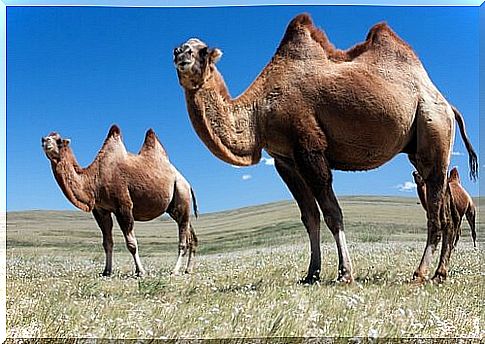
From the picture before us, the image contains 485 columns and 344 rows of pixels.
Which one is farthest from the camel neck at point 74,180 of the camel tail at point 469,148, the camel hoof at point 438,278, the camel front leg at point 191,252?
the camel tail at point 469,148

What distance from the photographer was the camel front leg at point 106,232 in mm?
5898

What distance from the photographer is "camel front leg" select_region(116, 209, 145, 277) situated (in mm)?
5855

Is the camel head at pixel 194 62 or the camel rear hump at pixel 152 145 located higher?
the camel head at pixel 194 62

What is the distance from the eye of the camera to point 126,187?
5.98 m

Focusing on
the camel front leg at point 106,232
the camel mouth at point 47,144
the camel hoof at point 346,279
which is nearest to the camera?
the camel hoof at point 346,279

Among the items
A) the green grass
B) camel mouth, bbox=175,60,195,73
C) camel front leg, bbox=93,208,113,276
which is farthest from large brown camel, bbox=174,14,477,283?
camel front leg, bbox=93,208,113,276

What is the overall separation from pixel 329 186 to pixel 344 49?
96 centimetres

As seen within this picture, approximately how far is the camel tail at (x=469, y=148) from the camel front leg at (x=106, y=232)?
2420mm

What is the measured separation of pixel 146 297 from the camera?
5375 millimetres

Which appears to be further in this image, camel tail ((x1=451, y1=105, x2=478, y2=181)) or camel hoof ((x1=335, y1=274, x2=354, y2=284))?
camel tail ((x1=451, y1=105, x2=478, y2=181))

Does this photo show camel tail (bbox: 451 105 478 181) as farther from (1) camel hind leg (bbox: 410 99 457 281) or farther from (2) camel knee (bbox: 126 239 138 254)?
(2) camel knee (bbox: 126 239 138 254)

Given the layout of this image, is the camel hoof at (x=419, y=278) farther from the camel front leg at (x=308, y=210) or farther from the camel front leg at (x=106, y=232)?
the camel front leg at (x=106, y=232)

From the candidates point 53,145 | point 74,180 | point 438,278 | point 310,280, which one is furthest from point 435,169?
point 53,145

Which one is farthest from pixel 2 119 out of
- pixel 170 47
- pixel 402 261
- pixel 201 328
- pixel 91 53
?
pixel 402 261
